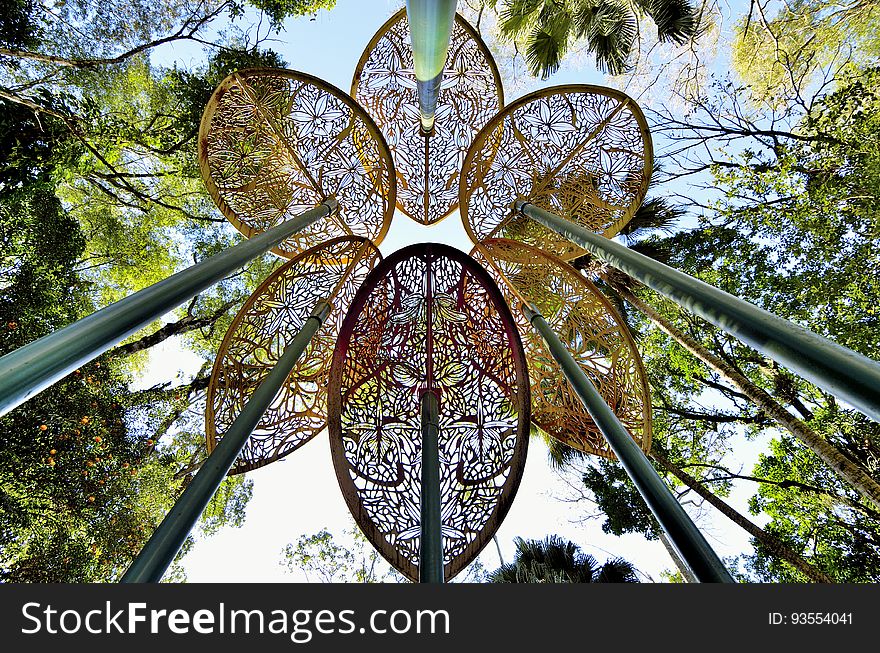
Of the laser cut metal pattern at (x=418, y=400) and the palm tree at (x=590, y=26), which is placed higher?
the palm tree at (x=590, y=26)

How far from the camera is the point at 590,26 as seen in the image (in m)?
8.24

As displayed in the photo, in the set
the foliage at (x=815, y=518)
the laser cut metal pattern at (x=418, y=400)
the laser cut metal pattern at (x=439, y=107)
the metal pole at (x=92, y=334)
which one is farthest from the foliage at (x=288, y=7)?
the foliage at (x=815, y=518)

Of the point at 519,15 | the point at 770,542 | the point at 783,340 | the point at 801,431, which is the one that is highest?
the point at 519,15

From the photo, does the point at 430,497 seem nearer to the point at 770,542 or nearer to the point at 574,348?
the point at 574,348

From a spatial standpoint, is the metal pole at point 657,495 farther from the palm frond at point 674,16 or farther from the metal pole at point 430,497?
the palm frond at point 674,16

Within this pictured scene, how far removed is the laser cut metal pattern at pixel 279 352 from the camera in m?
4.84

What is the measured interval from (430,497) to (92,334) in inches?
98.8

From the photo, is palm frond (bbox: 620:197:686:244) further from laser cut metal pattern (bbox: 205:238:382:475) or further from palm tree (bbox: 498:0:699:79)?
laser cut metal pattern (bbox: 205:238:382:475)

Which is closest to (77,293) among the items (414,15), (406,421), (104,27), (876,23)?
(104,27)

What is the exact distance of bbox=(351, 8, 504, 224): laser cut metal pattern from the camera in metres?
6.17

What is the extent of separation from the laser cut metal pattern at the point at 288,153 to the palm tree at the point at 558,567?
6.81 metres

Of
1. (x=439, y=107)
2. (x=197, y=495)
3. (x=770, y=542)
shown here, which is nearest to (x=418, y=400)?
(x=197, y=495)
